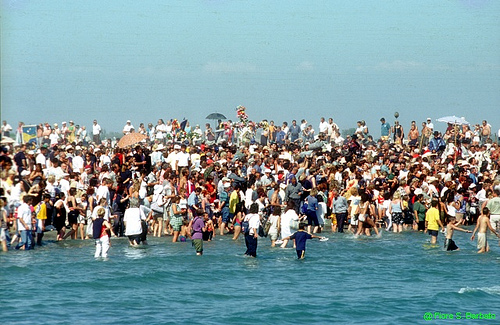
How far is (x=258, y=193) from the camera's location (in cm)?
2291

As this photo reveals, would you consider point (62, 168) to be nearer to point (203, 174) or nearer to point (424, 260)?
point (203, 174)

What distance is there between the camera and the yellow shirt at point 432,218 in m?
22.6

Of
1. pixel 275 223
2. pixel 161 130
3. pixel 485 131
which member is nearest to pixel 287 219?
pixel 275 223

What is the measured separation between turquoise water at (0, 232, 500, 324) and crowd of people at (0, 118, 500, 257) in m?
0.67

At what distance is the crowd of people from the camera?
20.9 m

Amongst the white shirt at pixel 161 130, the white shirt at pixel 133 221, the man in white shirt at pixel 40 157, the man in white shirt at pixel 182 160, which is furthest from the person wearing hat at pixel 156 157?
the man in white shirt at pixel 40 157

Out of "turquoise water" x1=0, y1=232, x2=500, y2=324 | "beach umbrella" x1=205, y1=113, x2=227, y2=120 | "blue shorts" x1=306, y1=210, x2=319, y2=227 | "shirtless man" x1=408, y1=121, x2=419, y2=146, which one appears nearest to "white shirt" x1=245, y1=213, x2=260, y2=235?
"turquoise water" x1=0, y1=232, x2=500, y2=324

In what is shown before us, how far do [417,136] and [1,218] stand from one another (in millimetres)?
33819

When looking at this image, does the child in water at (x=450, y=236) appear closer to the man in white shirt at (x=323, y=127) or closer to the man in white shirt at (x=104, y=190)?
the man in white shirt at (x=104, y=190)

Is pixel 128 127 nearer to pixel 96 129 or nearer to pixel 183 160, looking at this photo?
pixel 96 129

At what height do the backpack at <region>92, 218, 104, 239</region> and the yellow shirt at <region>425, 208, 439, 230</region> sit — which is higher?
the yellow shirt at <region>425, 208, 439, 230</region>

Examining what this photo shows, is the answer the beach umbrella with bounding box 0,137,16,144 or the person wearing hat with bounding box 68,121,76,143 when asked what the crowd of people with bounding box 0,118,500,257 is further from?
the beach umbrella with bounding box 0,137,16,144

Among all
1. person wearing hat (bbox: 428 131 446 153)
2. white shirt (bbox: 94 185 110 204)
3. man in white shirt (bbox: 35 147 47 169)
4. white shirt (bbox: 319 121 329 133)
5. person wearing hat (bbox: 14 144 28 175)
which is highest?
white shirt (bbox: 319 121 329 133)

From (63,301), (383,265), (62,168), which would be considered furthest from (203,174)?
(63,301)
